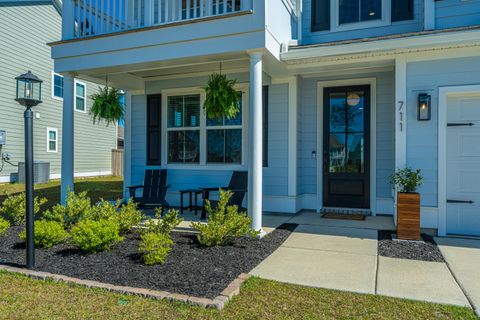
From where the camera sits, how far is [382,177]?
5.90m

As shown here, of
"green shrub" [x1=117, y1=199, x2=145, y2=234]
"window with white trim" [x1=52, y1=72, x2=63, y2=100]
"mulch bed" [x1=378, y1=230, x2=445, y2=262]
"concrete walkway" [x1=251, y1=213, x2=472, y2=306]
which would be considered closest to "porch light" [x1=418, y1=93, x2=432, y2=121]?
"mulch bed" [x1=378, y1=230, x2=445, y2=262]

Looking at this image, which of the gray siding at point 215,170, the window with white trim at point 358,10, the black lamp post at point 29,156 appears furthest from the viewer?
the gray siding at point 215,170

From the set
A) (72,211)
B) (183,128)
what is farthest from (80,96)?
(72,211)

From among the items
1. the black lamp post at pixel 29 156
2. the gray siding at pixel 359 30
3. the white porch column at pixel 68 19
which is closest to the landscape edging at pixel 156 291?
the black lamp post at pixel 29 156

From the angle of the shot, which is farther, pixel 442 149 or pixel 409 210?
pixel 442 149

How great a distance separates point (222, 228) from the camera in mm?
3979

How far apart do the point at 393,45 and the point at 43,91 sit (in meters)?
12.6

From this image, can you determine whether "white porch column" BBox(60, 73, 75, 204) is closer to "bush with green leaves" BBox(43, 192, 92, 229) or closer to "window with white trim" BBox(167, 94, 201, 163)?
"bush with green leaves" BBox(43, 192, 92, 229)

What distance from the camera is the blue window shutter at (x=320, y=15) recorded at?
6355mm

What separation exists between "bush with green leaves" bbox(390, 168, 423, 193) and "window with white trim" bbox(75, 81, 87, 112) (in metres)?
13.0

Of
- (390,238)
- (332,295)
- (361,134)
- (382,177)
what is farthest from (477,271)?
(361,134)

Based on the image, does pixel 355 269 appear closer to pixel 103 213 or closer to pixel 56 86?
pixel 103 213

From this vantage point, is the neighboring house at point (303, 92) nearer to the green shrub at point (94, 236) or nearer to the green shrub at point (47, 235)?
the green shrub at point (94, 236)

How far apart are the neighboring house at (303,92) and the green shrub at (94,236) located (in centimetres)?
176
